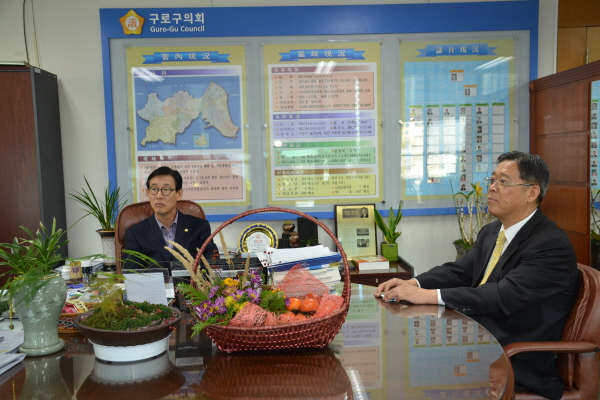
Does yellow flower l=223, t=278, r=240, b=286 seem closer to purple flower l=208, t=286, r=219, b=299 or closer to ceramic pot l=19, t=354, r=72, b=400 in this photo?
purple flower l=208, t=286, r=219, b=299

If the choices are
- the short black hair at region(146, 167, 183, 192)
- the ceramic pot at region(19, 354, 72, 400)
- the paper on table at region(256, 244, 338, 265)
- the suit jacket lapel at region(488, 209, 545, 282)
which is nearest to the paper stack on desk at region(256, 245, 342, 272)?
the paper on table at region(256, 244, 338, 265)

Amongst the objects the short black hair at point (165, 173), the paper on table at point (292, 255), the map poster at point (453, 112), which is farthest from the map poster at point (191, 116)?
the paper on table at point (292, 255)

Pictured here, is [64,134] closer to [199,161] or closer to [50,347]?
[199,161]

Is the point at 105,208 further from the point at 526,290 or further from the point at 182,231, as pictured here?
the point at 526,290

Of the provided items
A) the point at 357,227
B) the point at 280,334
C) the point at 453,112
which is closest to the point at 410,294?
the point at 280,334

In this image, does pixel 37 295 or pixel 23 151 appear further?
pixel 23 151

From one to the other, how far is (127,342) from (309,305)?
0.53m

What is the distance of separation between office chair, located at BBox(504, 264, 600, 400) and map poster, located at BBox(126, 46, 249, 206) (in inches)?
104

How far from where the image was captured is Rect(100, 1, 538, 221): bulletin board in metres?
3.89

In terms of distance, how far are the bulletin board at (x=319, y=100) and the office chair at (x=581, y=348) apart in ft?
7.24

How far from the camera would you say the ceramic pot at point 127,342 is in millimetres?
1400

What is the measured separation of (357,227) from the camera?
395 cm

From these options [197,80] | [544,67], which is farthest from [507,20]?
[197,80]

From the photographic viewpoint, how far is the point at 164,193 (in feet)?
9.76
